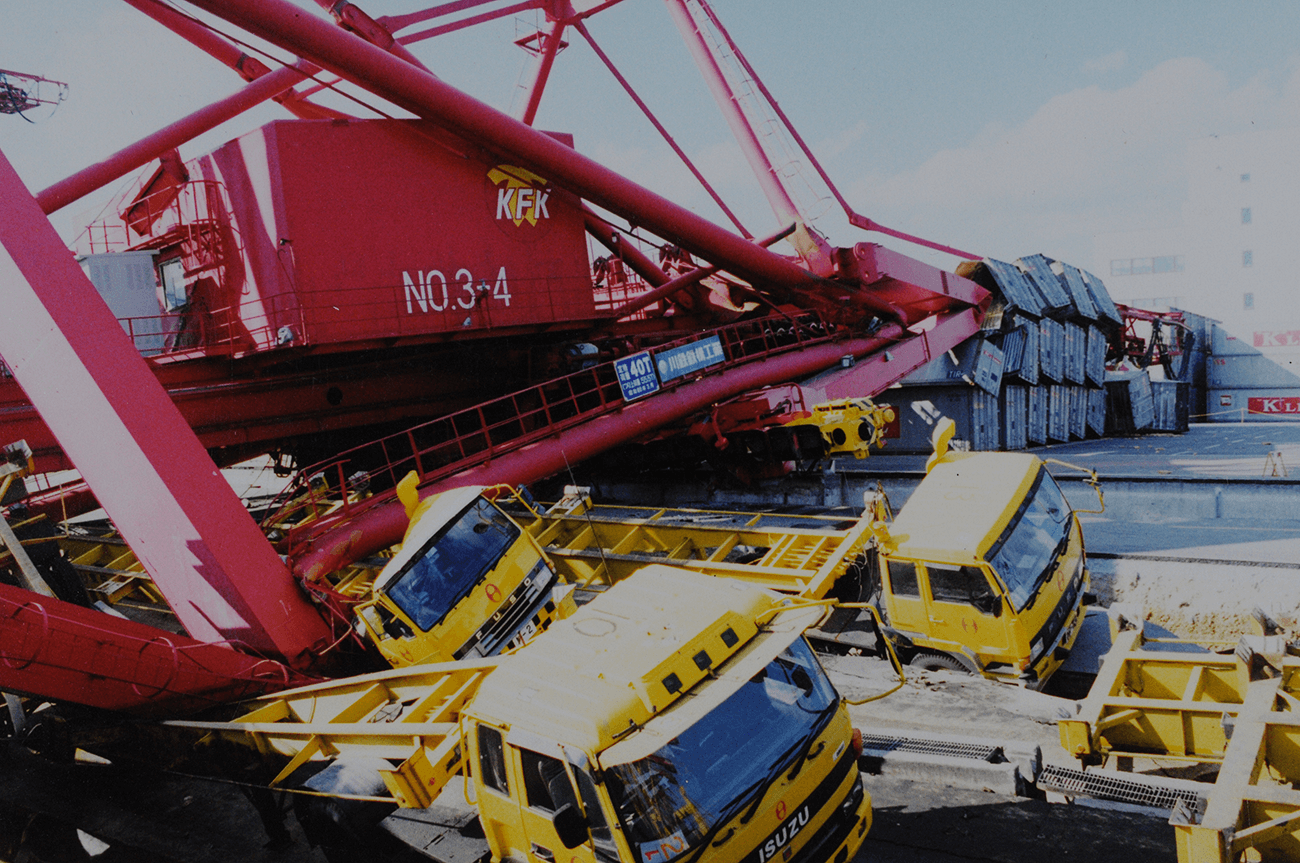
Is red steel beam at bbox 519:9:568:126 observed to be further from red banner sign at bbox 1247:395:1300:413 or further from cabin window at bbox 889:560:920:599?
red banner sign at bbox 1247:395:1300:413

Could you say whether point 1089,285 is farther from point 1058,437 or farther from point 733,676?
point 733,676

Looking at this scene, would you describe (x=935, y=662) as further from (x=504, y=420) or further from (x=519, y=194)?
(x=519, y=194)

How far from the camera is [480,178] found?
15.1 meters

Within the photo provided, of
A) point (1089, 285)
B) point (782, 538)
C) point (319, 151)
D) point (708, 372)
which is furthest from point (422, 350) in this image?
point (1089, 285)

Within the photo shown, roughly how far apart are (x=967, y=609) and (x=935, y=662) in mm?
874

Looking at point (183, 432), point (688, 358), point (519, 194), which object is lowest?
point (688, 358)

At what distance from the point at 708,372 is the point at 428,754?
1073 cm

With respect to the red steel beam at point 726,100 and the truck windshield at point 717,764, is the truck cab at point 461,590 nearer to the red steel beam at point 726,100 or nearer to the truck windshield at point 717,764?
the truck windshield at point 717,764

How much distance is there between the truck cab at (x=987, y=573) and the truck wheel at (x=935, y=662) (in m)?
0.01

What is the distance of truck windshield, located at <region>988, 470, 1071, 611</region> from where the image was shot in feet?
25.3

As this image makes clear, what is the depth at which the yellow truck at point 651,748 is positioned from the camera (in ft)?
13.8

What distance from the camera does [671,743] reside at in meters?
4.27

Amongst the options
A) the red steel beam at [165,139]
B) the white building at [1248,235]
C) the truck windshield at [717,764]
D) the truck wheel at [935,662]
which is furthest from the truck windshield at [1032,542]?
the white building at [1248,235]

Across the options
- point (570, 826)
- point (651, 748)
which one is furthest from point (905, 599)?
point (570, 826)
